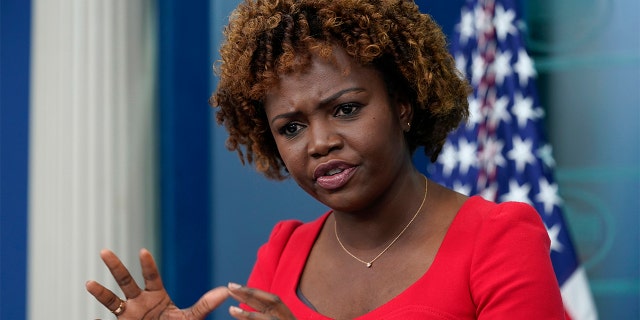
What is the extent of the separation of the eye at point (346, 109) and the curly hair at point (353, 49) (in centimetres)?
11

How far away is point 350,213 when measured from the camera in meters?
2.06

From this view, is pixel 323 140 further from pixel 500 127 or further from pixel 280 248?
pixel 500 127

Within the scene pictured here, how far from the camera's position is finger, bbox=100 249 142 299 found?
187 centimetres

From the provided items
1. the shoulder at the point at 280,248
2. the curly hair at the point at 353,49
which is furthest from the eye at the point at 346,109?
the shoulder at the point at 280,248

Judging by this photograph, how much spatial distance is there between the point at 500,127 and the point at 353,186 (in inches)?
56.5

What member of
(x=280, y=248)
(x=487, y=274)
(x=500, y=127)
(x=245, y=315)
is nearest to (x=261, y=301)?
(x=245, y=315)

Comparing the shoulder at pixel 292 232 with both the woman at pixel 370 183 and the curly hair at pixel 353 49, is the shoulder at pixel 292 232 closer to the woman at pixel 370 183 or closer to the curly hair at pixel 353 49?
the woman at pixel 370 183

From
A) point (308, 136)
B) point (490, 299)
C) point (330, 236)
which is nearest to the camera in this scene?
point (490, 299)

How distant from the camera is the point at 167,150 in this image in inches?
148

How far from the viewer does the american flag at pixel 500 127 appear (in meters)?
3.10

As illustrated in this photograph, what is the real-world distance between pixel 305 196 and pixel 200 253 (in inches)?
20.6

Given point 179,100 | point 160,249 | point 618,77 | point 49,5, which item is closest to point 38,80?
point 49,5

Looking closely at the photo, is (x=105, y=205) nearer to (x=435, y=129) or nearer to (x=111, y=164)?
(x=111, y=164)

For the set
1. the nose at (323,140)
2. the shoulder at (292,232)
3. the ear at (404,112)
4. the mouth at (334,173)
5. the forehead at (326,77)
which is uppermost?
the forehead at (326,77)
